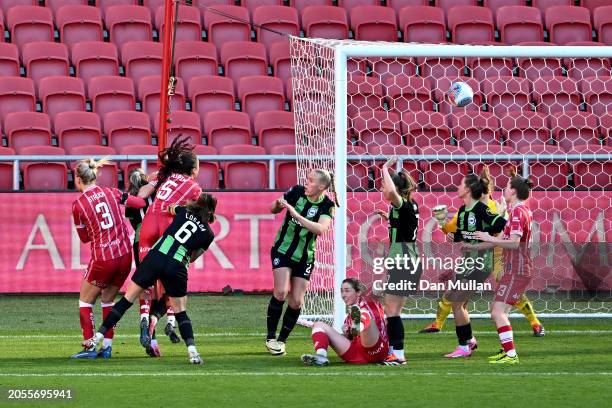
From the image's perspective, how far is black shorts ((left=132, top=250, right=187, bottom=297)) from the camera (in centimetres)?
947

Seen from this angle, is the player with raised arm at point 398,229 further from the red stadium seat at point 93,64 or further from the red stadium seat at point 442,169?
the red stadium seat at point 93,64

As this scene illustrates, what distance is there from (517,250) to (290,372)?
93.3 inches

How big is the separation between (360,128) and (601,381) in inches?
302

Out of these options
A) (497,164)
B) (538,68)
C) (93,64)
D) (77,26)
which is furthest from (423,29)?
(77,26)

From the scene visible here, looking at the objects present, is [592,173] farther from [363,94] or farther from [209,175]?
[209,175]

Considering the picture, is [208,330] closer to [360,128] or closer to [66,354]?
[66,354]

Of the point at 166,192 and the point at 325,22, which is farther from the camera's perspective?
the point at 325,22

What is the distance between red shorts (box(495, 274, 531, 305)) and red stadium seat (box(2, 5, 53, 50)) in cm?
1063

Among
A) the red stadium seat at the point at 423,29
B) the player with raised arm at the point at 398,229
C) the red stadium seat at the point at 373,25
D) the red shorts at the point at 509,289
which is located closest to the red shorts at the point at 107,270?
the player with raised arm at the point at 398,229

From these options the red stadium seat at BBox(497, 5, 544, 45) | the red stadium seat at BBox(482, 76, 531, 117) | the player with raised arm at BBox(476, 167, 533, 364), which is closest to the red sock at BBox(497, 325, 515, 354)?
the player with raised arm at BBox(476, 167, 533, 364)

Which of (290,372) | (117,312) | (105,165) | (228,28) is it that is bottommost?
(290,372)

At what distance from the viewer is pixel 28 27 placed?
1845cm

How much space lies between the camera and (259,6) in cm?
1877

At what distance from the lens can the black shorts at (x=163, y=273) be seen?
31.1 feet
